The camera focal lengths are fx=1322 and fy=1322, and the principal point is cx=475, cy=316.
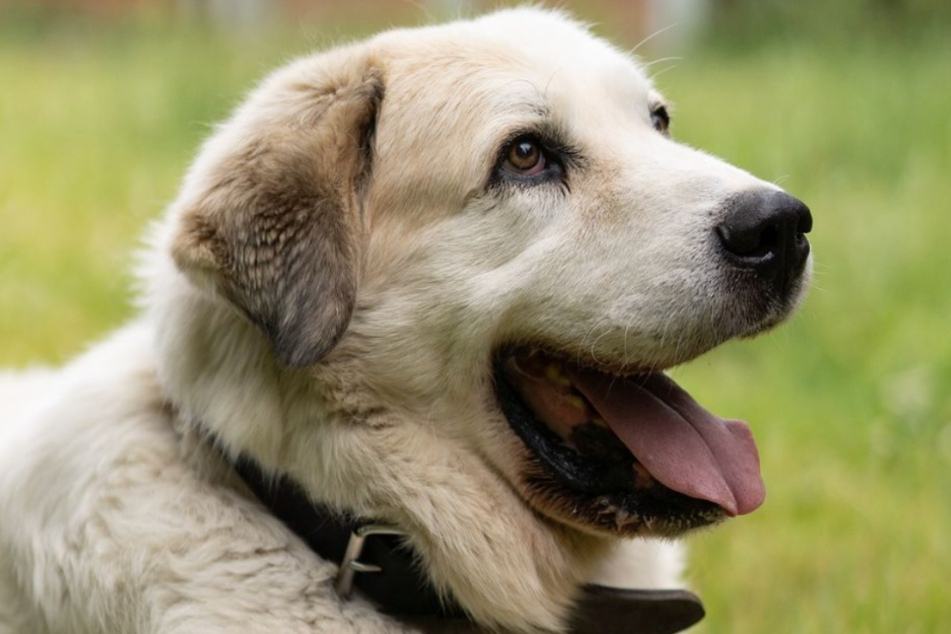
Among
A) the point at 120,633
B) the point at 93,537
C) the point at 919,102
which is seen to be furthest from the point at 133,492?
the point at 919,102

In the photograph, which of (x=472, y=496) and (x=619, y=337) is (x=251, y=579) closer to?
(x=472, y=496)

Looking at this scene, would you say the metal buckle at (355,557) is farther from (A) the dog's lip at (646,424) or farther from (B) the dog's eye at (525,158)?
(B) the dog's eye at (525,158)

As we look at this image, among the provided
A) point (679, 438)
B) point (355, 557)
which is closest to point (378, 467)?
point (355, 557)

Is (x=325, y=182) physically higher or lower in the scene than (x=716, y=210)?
lower

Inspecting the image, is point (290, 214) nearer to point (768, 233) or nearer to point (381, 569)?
point (381, 569)

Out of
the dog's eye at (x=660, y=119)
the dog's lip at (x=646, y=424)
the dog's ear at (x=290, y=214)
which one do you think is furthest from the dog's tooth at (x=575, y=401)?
Answer: the dog's eye at (x=660, y=119)

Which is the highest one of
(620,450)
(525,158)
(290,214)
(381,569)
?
(525,158)

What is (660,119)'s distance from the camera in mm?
3734

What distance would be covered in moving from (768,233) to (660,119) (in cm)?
81

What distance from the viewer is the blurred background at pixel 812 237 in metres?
4.63

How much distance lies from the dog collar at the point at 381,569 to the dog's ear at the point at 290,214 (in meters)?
0.39

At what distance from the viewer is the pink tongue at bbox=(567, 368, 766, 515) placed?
3133 millimetres

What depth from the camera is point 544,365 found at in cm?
327

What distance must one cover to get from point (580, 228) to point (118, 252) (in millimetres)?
4827
